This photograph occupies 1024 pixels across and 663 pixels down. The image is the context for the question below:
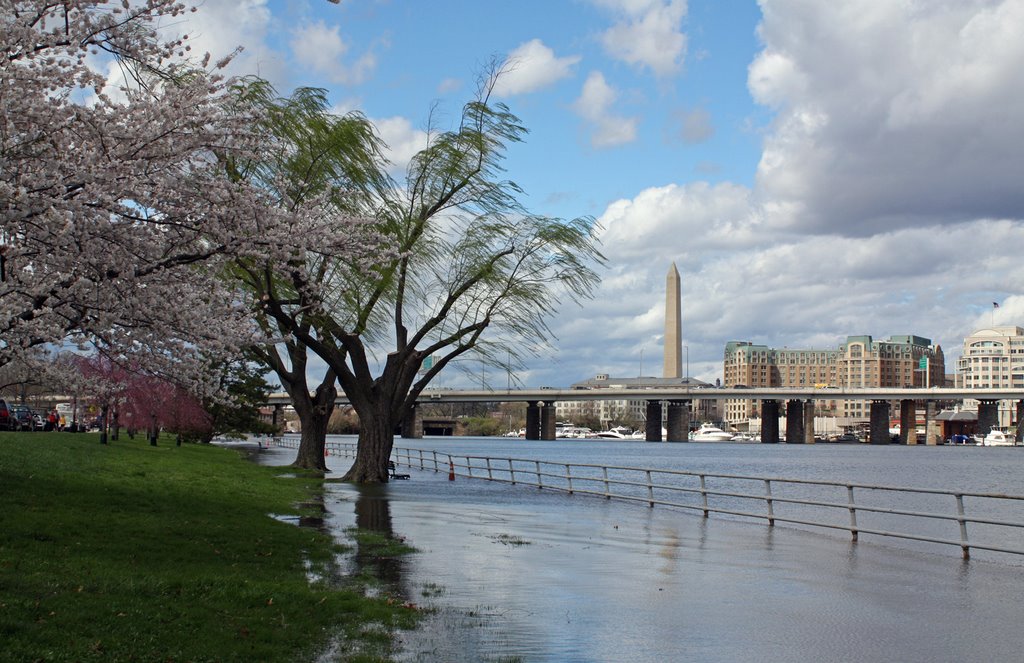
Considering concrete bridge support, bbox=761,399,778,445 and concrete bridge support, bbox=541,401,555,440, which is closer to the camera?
concrete bridge support, bbox=541,401,555,440

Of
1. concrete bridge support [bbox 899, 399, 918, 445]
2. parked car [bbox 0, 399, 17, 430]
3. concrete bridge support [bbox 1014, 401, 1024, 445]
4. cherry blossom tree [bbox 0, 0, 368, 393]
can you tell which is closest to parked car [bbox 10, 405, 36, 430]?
parked car [bbox 0, 399, 17, 430]

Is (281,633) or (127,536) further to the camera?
(127,536)

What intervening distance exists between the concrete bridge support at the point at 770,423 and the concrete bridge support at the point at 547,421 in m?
36.2

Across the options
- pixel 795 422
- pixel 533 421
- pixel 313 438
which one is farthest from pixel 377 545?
pixel 795 422

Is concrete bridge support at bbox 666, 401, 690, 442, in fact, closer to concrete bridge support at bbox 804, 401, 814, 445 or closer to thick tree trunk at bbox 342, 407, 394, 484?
concrete bridge support at bbox 804, 401, 814, 445

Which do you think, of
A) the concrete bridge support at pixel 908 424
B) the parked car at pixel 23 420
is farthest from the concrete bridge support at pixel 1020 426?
the parked car at pixel 23 420

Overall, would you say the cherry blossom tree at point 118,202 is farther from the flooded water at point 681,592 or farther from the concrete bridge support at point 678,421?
the concrete bridge support at point 678,421

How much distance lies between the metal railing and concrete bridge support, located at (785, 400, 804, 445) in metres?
112

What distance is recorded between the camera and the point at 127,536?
600 inches

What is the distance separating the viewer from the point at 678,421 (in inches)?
7028

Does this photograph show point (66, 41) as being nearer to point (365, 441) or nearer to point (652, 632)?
point (652, 632)

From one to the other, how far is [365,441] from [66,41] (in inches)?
1075

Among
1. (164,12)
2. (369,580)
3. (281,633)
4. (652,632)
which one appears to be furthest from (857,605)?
(164,12)

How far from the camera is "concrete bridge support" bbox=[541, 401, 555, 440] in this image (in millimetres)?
171750
